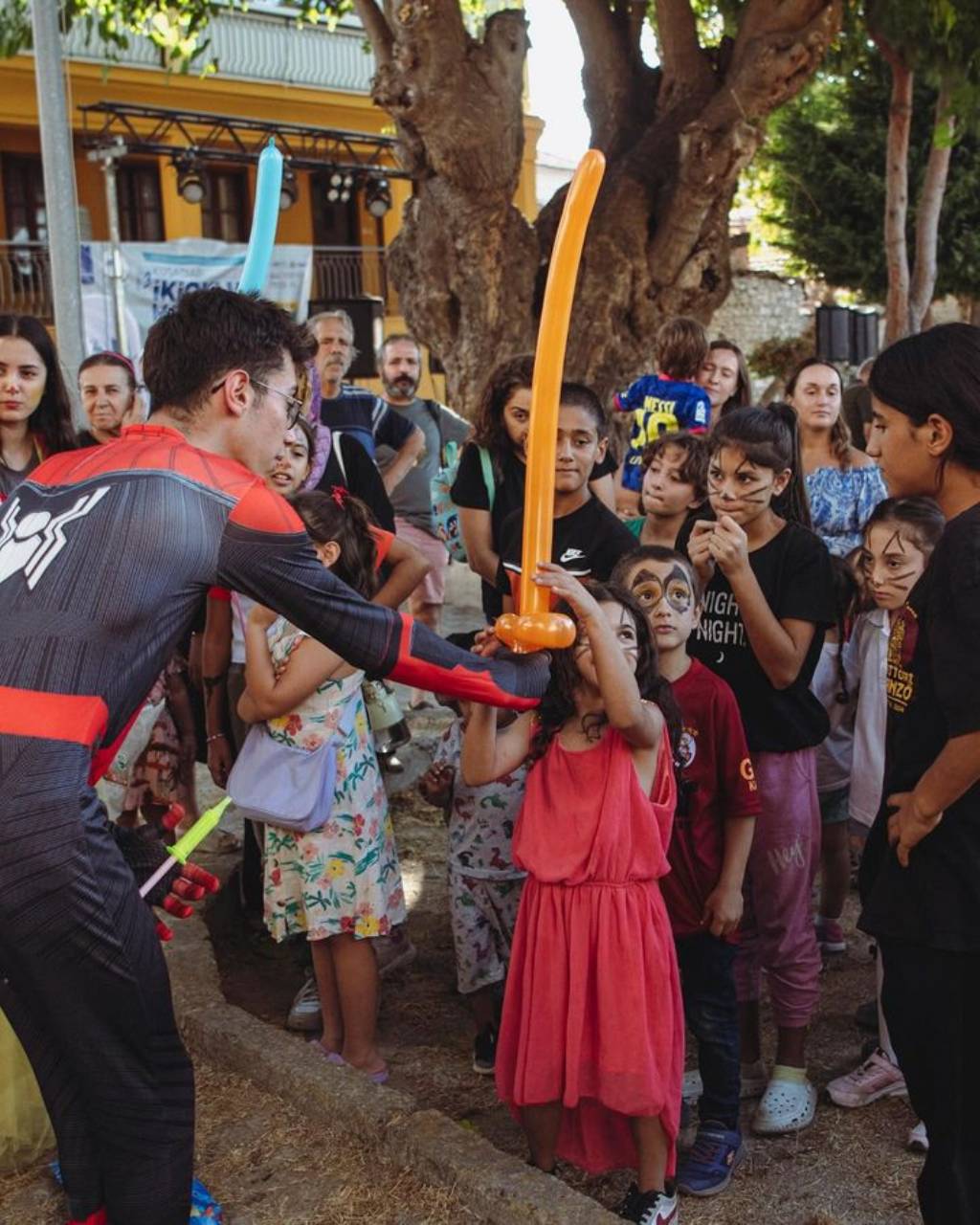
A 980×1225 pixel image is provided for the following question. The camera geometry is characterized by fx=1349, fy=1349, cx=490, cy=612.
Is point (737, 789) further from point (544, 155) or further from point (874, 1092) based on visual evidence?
point (544, 155)

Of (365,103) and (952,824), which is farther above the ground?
(365,103)

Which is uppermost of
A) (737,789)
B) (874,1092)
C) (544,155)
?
(544,155)

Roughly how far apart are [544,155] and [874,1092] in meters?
40.5

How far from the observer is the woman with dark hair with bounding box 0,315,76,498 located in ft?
11.7

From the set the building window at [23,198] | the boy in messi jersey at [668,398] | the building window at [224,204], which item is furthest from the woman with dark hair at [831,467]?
the building window at [224,204]

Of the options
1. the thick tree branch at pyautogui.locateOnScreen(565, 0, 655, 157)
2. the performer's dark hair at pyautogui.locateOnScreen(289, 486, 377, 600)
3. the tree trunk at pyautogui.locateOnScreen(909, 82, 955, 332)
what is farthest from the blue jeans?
the tree trunk at pyautogui.locateOnScreen(909, 82, 955, 332)

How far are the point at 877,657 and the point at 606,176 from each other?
5041 mm

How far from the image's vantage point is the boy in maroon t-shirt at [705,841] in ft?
9.86

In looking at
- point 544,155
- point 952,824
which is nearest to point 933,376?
point 952,824

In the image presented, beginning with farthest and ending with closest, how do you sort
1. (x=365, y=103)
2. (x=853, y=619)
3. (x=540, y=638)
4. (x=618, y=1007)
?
1. (x=365, y=103)
2. (x=853, y=619)
3. (x=618, y=1007)
4. (x=540, y=638)

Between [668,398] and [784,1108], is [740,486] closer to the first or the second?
[784,1108]

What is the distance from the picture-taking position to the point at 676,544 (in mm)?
3650

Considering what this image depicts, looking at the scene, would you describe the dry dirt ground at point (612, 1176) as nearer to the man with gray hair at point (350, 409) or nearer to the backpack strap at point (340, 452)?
the backpack strap at point (340, 452)

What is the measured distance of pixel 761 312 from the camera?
22484mm
